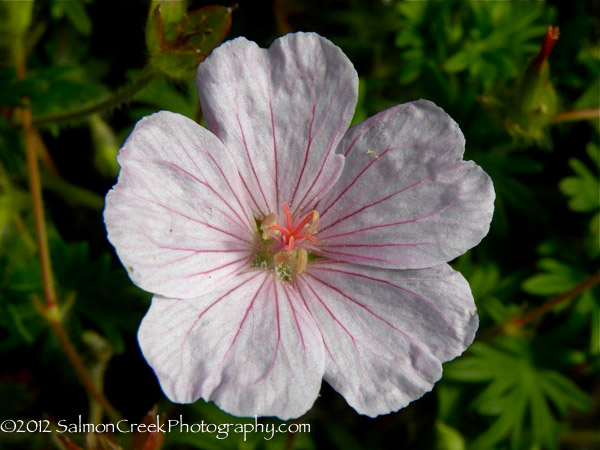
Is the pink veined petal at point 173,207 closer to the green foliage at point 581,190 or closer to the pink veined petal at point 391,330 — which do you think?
the pink veined petal at point 391,330

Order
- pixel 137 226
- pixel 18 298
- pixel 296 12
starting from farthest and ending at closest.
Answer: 1. pixel 296 12
2. pixel 18 298
3. pixel 137 226

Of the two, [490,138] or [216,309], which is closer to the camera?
[216,309]

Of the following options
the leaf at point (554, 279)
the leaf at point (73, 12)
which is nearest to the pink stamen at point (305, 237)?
the leaf at point (554, 279)

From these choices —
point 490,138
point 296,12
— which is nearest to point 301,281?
point 490,138

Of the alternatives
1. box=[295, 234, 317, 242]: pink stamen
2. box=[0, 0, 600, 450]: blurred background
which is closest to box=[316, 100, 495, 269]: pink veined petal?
box=[295, 234, 317, 242]: pink stamen

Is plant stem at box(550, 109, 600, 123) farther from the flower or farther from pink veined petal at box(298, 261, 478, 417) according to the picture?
pink veined petal at box(298, 261, 478, 417)

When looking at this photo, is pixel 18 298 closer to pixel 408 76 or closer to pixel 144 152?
pixel 144 152
